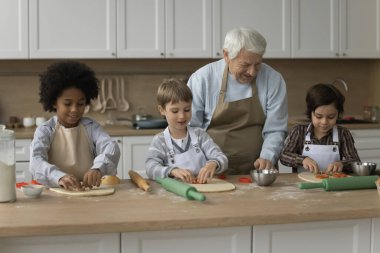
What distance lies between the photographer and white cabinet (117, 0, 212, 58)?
13.5ft

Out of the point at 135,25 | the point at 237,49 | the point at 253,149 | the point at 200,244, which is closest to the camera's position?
the point at 200,244

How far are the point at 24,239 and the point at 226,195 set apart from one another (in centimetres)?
70

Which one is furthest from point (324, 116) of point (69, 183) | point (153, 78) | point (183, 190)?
point (153, 78)

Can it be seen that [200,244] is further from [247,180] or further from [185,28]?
[185,28]

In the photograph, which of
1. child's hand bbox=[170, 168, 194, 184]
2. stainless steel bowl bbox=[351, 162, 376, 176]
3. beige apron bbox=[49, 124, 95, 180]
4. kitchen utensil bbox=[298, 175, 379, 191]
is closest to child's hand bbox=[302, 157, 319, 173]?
stainless steel bowl bbox=[351, 162, 376, 176]

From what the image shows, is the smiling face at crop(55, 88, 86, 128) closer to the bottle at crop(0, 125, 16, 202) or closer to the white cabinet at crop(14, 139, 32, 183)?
the bottle at crop(0, 125, 16, 202)

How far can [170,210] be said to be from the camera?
1835mm

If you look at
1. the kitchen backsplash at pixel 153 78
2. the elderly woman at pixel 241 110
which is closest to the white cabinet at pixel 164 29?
the kitchen backsplash at pixel 153 78

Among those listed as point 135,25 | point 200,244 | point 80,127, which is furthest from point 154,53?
point 200,244

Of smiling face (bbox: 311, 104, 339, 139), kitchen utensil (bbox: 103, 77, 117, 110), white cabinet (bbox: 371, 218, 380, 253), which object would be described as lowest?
white cabinet (bbox: 371, 218, 380, 253)

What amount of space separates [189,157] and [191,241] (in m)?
0.59

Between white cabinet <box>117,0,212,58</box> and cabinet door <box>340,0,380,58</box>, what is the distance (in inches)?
41.2

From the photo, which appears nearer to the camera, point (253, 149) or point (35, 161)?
point (35, 161)

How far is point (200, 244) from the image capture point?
1841 millimetres
